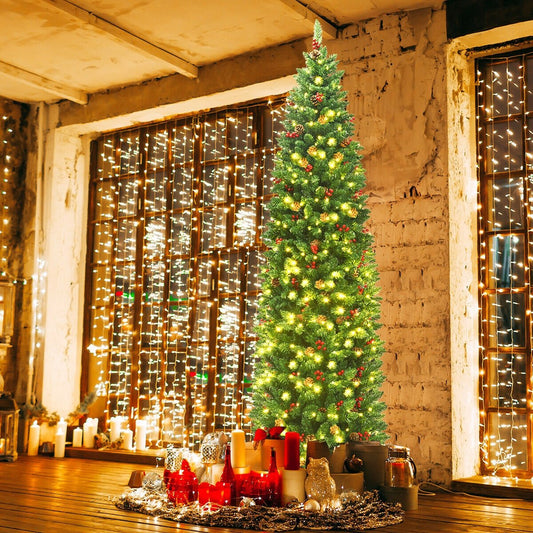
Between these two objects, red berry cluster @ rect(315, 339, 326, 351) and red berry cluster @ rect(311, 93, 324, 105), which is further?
red berry cluster @ rect(311, 93, 324, 105)

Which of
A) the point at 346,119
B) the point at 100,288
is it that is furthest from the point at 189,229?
the point at 346,119

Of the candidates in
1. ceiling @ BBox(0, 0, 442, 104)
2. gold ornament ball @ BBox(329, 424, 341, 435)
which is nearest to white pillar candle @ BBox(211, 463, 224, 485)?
gold ornament ball @ BBox(329, 424, 341, 435)

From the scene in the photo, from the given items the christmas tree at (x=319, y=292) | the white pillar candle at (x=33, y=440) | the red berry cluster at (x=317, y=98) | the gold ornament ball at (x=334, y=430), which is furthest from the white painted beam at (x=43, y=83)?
the gold ornament ball at (x=334, y=430)

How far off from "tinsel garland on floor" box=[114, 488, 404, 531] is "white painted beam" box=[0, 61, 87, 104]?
4613mm

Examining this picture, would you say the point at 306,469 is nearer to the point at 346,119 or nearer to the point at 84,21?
the point at 346,119

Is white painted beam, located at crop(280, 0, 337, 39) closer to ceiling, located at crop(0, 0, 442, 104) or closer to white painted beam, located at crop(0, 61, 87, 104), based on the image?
ceiling, located at crop(0, 0, 442, 104)

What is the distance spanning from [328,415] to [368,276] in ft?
3.08

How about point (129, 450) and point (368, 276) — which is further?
point (129, 450)

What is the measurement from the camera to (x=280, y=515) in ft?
13.1

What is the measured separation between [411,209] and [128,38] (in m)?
2.86

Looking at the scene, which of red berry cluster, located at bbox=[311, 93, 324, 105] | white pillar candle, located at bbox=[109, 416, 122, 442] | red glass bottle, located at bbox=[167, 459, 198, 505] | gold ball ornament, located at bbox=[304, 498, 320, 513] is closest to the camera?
gold ball ornament, located at bbox=[304, 498, 320, 513]

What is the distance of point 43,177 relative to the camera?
8.29 m

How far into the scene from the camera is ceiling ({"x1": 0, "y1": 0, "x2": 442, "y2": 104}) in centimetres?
607

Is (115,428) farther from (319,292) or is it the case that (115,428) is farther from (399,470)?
(399,470)
